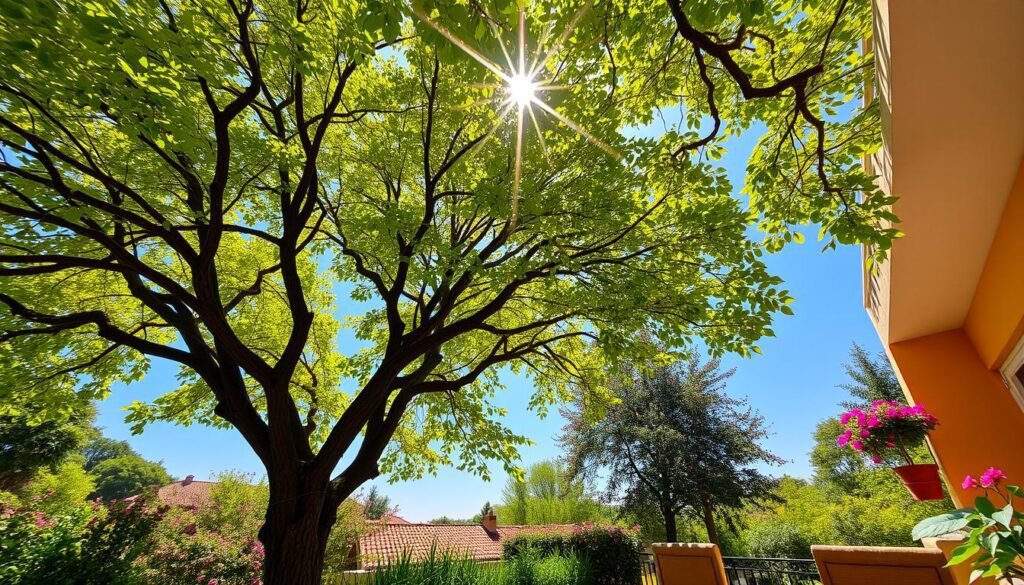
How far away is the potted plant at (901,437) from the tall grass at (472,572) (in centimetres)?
472

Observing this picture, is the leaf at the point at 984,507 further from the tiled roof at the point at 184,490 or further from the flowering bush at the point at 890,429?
the tiled roof at the point at 184,490

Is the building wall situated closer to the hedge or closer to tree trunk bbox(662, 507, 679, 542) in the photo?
the hedge

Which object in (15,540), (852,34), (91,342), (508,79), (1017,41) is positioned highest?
(508,79)

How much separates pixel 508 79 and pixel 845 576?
19.7 feet

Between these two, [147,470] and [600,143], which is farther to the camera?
[147,470]

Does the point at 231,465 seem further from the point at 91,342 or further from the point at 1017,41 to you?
the point at 1017,41

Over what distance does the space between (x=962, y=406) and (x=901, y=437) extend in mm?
1596

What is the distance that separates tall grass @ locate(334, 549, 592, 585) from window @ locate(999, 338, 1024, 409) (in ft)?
22.1

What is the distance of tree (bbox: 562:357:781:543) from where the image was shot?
1292 cm

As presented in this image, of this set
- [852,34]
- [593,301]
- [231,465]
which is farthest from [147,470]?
[852,34]

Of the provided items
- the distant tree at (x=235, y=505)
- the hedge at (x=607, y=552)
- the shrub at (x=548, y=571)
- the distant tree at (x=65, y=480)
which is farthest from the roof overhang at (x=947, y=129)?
the distant tree at (x=65, y=480)

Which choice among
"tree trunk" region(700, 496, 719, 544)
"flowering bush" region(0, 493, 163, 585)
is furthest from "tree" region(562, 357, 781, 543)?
"flowering bush" region(0, 493, 163, 585)

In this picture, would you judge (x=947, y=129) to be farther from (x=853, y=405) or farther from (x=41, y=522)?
(x=853, y=405)

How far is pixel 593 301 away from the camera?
471cm
